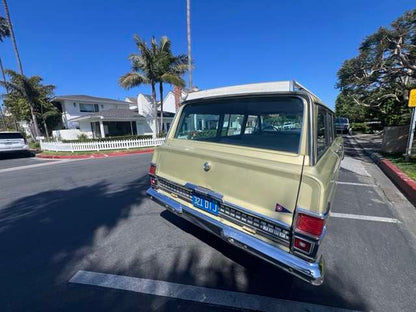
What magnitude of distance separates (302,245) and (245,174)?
30.5 inches

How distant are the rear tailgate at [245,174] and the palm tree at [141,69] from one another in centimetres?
1549

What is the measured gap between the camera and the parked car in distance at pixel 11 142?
38.9ft

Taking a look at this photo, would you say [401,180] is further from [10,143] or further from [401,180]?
[10,143]

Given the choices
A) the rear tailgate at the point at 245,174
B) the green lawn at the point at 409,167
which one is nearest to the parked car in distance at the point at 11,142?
the rear tailgate at the point at 245,174

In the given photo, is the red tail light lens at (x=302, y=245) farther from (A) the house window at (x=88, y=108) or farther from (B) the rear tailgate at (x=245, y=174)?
(A) the house window at (x=88, y=108)

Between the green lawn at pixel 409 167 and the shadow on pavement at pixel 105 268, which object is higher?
the green lawn at pixel 409 167

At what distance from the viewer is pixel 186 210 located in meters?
2.48

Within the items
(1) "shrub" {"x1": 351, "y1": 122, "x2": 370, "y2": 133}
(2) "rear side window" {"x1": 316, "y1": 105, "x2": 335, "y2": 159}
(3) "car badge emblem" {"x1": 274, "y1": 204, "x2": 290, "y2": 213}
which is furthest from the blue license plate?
(1) "shrub" {"x1": 351, "y1": 122, "x2": 370, "y2": 133}

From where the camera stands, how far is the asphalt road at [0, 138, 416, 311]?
1962 mm

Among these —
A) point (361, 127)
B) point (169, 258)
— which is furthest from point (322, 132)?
point (361, 127)

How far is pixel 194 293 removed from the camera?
6.66 feet

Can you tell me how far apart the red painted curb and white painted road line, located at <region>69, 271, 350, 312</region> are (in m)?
4.07

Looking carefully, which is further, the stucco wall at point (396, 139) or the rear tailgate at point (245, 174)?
the stucco wall at point (396, 139)

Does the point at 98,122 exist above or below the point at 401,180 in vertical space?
above
